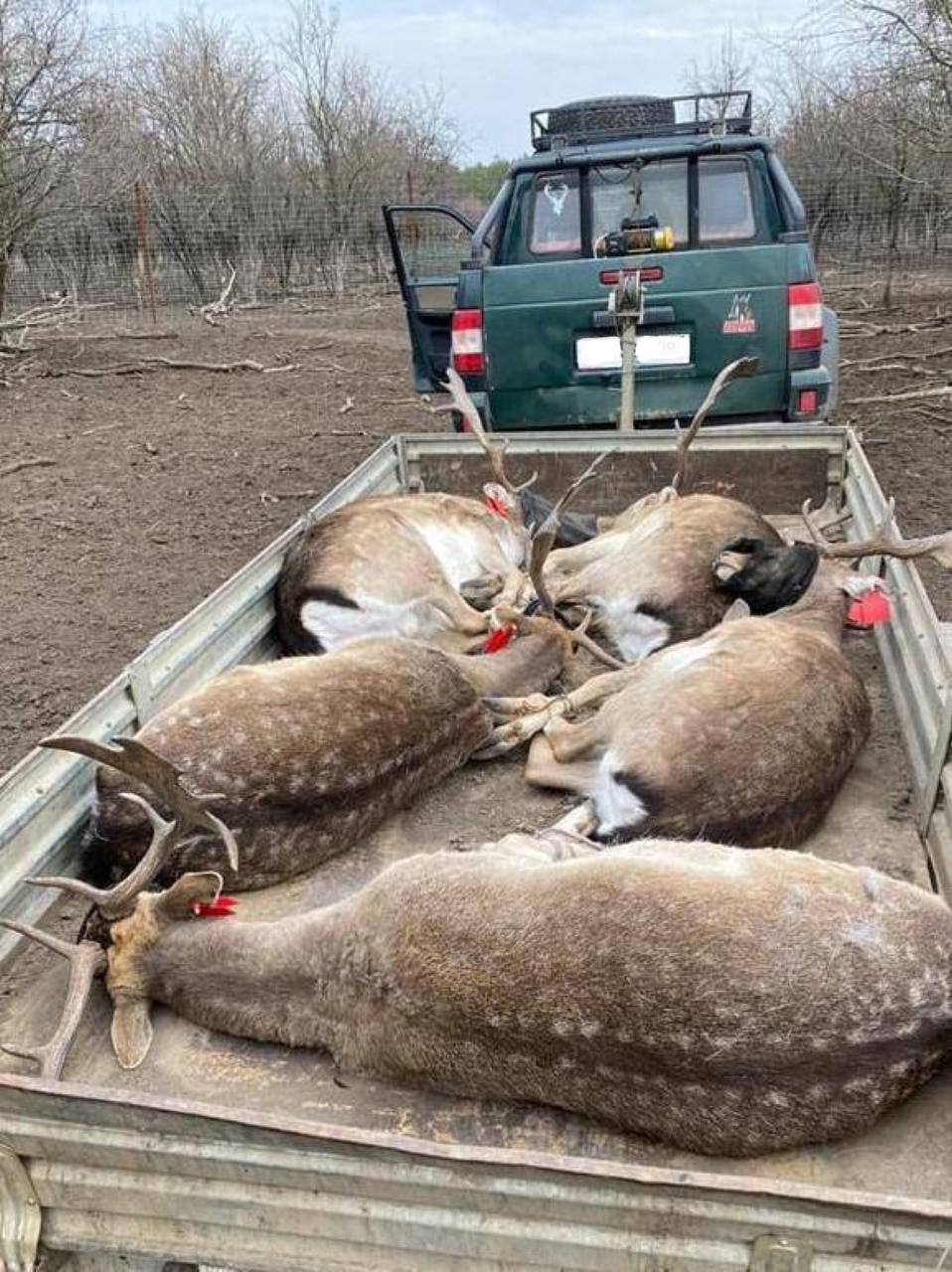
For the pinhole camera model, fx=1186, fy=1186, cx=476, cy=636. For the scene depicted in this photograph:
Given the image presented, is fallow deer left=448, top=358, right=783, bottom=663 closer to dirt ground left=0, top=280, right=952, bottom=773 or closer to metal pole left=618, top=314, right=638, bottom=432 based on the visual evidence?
metal pole left=618, top=314, right=638, bottom=432

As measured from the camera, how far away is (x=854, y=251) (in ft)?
70.9

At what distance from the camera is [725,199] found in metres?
6.36

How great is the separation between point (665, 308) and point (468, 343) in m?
0.97

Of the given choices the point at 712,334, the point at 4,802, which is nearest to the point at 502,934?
the point at 4,802

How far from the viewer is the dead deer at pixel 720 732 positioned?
2.93 meters

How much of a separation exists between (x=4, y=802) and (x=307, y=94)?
28082mm

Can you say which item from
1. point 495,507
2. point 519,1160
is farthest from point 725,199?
point 519,1160

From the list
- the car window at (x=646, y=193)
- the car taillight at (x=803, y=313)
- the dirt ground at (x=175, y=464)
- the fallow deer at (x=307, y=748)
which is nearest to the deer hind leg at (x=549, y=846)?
the fallow deer at (x=307, y=748)

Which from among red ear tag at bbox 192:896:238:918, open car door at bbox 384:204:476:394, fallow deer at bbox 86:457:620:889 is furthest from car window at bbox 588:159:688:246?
red ear tag at bbox 192:896:238:918

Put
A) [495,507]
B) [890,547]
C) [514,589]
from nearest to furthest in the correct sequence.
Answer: [890,547] < [514,589] < [495,507]

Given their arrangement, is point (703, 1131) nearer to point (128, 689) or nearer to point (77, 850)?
point (77, 850)

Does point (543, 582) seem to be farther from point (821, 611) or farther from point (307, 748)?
point (307, 748)

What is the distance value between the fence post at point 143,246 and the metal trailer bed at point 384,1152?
15.7m

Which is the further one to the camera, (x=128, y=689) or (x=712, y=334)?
(x=712, y=334)
